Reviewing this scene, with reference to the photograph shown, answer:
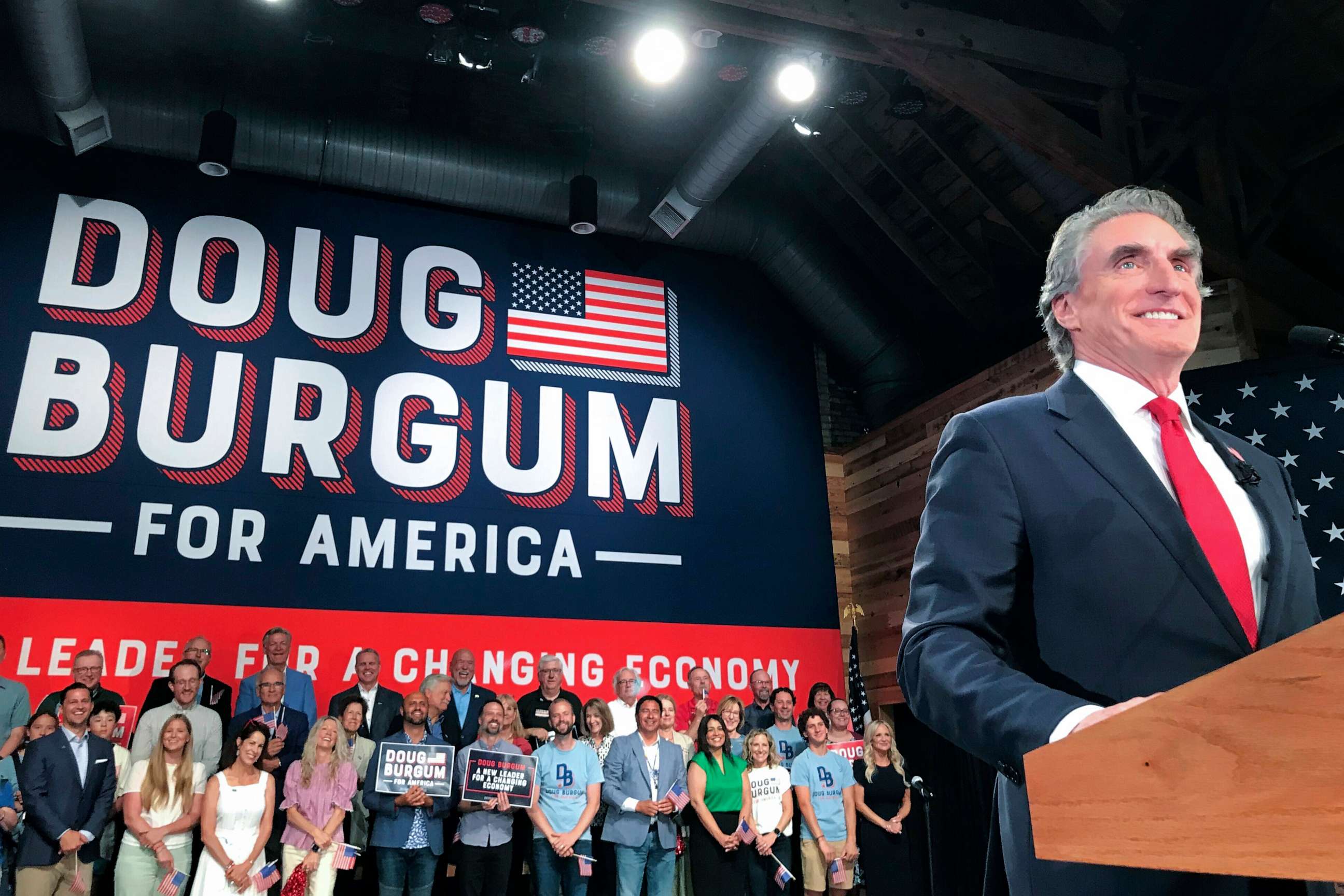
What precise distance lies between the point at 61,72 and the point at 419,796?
15.5 ft

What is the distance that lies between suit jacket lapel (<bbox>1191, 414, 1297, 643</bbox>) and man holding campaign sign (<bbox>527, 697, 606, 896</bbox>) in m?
4.76

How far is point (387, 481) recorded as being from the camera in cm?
730

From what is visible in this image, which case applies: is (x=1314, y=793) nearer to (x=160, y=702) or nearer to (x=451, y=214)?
(x=160, y=702)

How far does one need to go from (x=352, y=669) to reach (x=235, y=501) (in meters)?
1.37

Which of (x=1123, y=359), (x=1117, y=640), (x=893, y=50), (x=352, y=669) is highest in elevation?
(x=893, y=50)

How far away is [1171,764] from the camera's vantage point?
601mm

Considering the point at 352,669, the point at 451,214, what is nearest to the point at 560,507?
the point at 352,669

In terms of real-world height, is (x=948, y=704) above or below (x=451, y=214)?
below

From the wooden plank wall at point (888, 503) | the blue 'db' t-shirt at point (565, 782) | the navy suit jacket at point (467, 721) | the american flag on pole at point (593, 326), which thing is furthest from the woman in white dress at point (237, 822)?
the wooden plank wall at point (888, 503)

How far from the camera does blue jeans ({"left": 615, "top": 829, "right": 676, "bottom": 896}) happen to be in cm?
560

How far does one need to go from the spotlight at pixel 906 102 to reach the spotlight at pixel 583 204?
2.18 metres

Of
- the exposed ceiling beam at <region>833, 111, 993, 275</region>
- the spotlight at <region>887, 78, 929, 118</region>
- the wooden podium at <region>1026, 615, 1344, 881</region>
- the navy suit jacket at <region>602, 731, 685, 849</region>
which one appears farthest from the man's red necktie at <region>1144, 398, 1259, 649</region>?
the exposed ceiling beam at <region>833, 111, 993, 275</region>

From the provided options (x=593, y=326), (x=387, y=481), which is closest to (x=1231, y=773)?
(x=387, y=481)

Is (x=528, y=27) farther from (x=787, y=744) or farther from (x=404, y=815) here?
(x=787, y=744)
